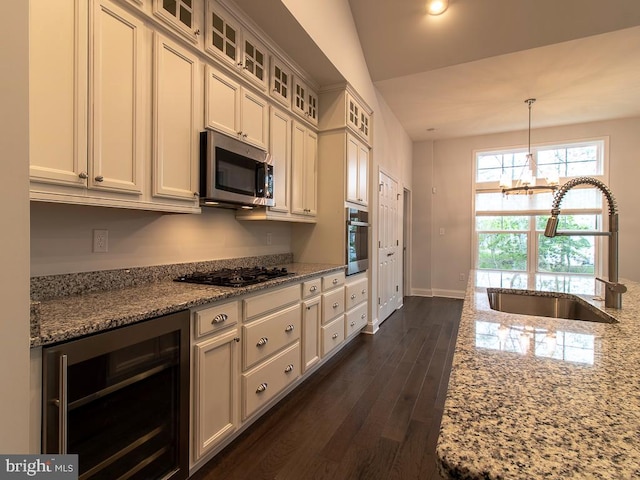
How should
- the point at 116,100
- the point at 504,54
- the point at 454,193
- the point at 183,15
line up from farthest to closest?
the point at 454,193 → the point at 504,54 → the point at 183,15 → the point at 116,100

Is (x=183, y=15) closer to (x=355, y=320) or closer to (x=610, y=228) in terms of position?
(x=610, y=228)

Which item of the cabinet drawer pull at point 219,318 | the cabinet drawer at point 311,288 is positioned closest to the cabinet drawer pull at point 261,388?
the cabinet drawer pull at point 219,318

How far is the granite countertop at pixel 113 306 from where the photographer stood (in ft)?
3.47

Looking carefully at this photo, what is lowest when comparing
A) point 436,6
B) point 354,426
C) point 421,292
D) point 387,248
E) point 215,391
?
point 354,426

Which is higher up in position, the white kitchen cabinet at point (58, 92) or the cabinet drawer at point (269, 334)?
the white kitchen cabinet at point (58, 92)

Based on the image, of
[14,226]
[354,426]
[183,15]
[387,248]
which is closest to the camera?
[14,226]

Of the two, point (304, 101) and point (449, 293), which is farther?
point (449, 293)

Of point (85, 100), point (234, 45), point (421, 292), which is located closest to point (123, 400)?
point (85, 100)

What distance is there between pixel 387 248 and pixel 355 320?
1454 millimetres

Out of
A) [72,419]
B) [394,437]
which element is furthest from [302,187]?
[72,419]

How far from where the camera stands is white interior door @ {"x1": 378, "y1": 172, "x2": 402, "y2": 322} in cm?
438

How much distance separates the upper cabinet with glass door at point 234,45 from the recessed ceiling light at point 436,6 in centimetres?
179

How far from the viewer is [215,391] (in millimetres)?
1713

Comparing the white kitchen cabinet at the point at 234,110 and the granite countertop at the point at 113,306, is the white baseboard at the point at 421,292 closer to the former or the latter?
the white kitchen cabinet at the point at 234,110
